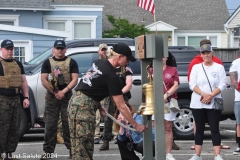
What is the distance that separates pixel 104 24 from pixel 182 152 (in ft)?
86.6

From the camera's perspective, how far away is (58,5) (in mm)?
28844

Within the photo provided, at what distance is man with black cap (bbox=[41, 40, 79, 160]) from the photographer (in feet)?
32.1

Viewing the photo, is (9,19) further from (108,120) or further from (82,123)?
(82,123)

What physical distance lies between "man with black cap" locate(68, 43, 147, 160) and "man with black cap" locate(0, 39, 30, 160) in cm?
228

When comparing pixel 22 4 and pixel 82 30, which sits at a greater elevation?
pixel 22 4

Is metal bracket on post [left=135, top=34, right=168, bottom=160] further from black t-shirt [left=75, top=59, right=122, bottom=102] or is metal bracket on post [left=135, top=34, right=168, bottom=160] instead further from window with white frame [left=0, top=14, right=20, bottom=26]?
window with white frame [left=0, top=14, right=20, bottom=26]

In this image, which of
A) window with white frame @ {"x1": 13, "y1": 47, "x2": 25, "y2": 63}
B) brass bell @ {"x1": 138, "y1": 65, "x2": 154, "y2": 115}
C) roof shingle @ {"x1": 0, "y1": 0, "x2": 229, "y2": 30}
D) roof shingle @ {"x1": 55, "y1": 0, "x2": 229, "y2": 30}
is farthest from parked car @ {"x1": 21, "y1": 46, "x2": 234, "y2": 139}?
roof shingle @ {"x1": 55, "y1": 0, "x2": 229, "y2": 30}

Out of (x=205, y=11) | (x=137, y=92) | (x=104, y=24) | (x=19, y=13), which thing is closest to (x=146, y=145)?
(x=137, y=92)

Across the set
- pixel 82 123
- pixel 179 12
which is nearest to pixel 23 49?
pixel 82 123

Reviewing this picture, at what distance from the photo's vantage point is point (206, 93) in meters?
9.45

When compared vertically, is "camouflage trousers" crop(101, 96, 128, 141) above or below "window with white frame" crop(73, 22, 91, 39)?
below

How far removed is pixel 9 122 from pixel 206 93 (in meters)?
3.13

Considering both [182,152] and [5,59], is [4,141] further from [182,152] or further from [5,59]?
[182,152]

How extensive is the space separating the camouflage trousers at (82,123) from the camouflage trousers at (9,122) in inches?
89.1
